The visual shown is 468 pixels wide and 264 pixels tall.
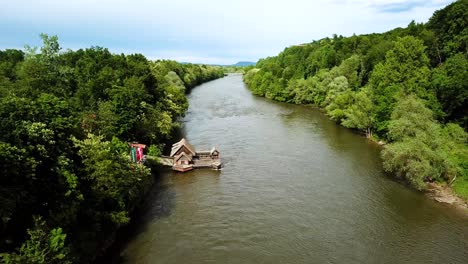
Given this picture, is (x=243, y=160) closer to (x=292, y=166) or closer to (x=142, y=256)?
(x=292, y=166)

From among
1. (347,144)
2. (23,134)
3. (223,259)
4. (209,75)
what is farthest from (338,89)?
(209,75)

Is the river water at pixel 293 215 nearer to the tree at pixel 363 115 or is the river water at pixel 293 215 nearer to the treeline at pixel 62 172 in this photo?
the treeline at pixel 62 172

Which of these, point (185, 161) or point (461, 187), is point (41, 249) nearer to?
point (185, 161)

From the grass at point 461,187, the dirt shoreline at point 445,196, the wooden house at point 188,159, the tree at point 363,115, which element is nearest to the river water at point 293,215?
the dirt shoreline at point 445,196

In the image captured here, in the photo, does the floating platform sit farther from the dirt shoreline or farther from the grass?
the grass

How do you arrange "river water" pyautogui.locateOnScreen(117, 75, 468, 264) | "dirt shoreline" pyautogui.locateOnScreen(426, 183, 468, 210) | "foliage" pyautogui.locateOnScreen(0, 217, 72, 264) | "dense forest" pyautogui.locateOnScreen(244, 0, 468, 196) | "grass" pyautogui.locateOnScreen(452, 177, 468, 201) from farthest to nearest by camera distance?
"dense forest" pyautogui.locateOnScreen(244, 0, 468, 196) → "grass" pyautogui.locateOnScreen(452, 177, 468, 201) → "dirt shoreline" pyautogui.locateOnScreen(426, 183, 468, 210) → "river water" pyautogui.locateOnScreen(117, 75, 468, 264) → "foliage" pyautogui.locateOnScreen(0, 217, 72, 264)

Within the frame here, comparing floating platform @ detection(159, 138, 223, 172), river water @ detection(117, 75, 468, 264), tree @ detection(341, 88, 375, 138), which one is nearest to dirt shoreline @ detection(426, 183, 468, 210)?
river water @ detection(117, 75, 468, 264)

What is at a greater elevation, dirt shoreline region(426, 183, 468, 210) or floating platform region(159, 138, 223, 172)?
floating platform region(159, 138, 223, 172)

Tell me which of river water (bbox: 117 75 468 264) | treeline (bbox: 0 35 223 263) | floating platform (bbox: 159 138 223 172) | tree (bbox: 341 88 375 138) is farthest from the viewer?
tree (bbox: 341 88 375 138)
